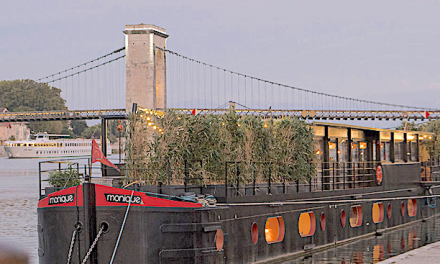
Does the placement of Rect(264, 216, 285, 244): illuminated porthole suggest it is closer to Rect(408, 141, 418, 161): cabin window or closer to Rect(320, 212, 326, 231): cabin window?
Rect(320, 212, 326, 231): cabin window

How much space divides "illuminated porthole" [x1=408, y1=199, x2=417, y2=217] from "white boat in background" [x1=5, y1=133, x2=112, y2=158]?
12334 centimetres

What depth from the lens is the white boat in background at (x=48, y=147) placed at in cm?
14821

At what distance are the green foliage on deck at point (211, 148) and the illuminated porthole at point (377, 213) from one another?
20.0 ft

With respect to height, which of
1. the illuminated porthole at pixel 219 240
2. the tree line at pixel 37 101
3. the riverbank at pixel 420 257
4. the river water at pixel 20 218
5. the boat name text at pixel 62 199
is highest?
the tree line at pixel 37 101

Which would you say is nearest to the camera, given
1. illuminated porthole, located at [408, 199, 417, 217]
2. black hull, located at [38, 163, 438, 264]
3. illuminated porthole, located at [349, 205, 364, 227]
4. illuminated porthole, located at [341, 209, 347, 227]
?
black hull, located at [38, 163, 438, 264]

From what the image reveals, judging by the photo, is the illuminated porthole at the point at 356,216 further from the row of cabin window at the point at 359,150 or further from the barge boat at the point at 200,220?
the row of cabin window at the point at 359,150

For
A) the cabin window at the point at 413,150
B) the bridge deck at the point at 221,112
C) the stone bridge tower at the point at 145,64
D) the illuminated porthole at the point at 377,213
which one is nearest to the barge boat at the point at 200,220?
the illuminated porthole at the point at 377,213

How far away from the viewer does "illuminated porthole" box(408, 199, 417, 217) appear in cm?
2586

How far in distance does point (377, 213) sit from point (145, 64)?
3643 cm

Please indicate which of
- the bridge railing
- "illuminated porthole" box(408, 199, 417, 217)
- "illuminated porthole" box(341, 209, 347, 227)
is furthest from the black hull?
the bridge railing

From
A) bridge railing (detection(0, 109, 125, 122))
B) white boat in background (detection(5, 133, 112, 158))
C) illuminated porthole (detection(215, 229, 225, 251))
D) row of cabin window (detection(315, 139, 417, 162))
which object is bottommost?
illuminated porthole (detection(215, 229, 225, 251))

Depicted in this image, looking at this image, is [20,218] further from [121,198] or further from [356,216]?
[121,198]

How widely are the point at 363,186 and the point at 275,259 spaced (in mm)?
7546

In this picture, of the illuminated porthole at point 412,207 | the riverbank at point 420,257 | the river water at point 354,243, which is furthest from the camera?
the illuminated porthole at point 412,207
